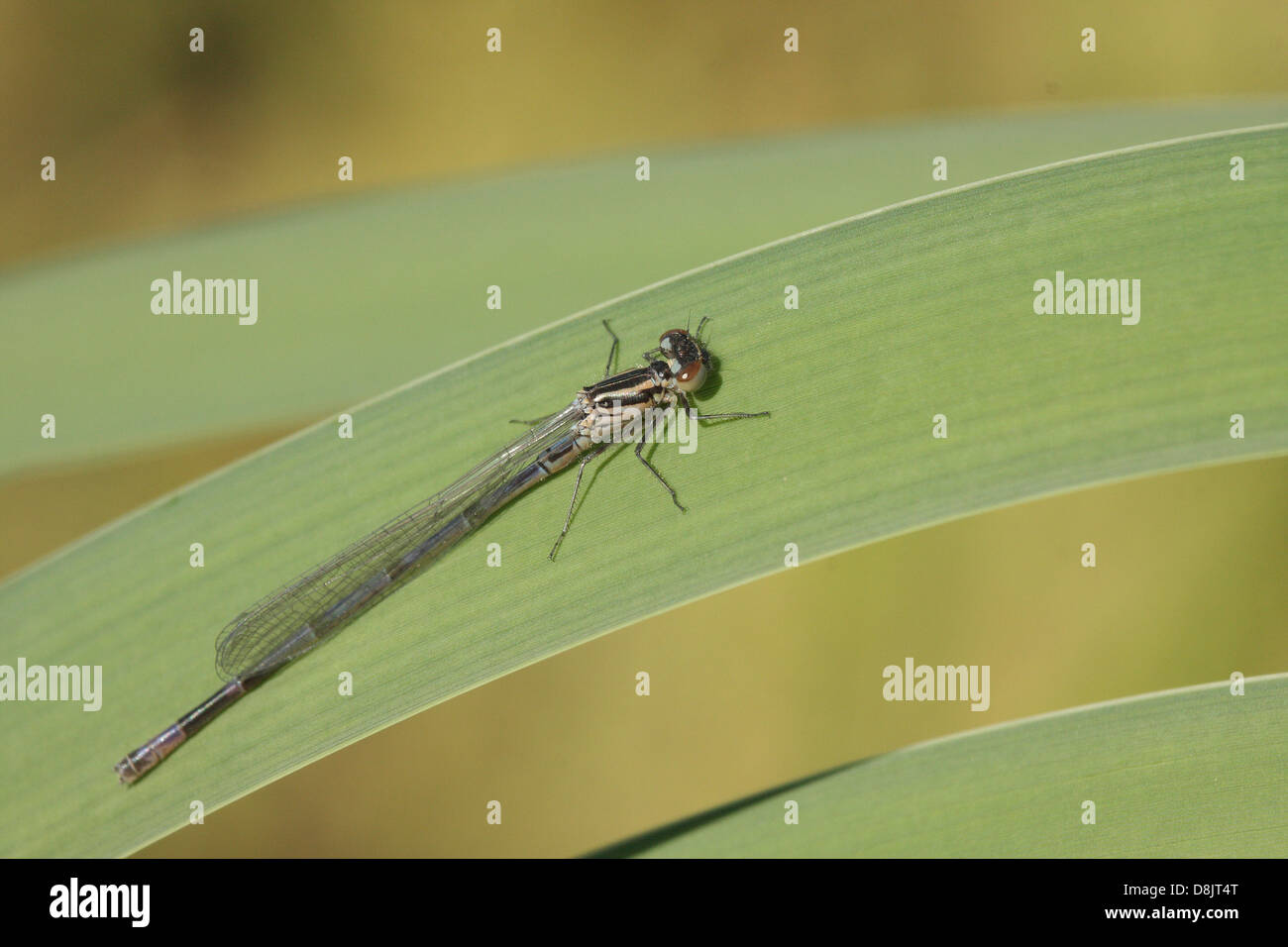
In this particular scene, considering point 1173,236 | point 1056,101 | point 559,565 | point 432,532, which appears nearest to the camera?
point 1173,236

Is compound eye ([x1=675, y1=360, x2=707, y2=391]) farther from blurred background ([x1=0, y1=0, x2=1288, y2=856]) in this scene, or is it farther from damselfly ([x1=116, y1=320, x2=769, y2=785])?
blurred background ([x1=0, y1=0, x2=1288, y2=856])

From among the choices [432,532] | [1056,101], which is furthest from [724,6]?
[432,532]

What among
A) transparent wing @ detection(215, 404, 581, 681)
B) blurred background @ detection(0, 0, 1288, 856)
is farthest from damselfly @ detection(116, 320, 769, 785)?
blurred background @ detection(0, 0, 1288, 856)

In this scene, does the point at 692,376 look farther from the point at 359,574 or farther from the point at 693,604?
the point at 693,604

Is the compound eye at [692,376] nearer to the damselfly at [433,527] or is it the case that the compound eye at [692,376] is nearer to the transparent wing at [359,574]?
the damselfly at [433,527]

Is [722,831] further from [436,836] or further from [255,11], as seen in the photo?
[255,11]

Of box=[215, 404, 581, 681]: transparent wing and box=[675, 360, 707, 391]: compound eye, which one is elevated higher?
box=[675, 360, 707, 391]: compound eye
